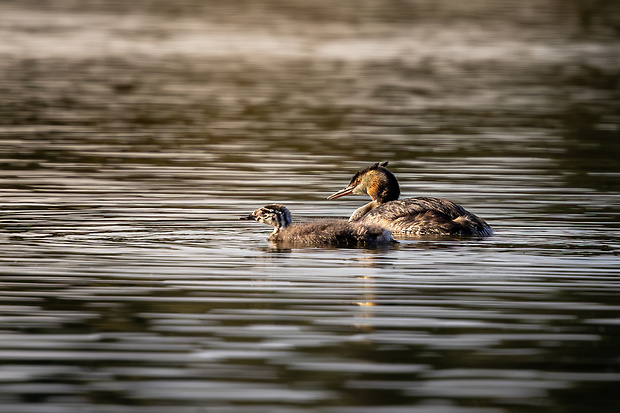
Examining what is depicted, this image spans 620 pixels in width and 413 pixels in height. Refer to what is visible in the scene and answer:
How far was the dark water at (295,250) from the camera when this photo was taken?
8297mm

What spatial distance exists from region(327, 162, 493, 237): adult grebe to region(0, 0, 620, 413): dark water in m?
0.43

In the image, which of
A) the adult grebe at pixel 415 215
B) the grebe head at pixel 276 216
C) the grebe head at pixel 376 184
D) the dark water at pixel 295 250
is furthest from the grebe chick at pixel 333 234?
the grebe head at pixel 376 184

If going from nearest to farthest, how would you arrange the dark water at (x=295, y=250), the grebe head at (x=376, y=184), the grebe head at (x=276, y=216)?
the dark water at (x=295, y=250), the grebe head at (x=276, y=216), the grebe head at (x=376, y=184)

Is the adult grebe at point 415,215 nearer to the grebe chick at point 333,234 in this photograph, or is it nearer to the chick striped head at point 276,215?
the grebe chick at point 333,234

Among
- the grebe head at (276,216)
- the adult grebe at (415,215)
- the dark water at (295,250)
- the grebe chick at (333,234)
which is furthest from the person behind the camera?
the adult grebe at (415,215)

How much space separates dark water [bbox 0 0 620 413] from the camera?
327 inches

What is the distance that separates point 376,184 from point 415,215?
1.79 m

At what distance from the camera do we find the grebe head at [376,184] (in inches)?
657

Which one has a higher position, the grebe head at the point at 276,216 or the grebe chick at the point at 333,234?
the grebe head at the point at 276,216

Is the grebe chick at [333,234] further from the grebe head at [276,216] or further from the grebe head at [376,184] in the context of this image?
the grebe head at [376,184]

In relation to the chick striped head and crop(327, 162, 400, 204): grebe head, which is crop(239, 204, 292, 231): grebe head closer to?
the chick striped head

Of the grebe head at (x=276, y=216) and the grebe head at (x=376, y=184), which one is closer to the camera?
the grebe head at (x=276, y=216)

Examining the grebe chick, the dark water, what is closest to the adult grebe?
the dark water

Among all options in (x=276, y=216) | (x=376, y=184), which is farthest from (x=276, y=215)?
(x=376, y=184)
